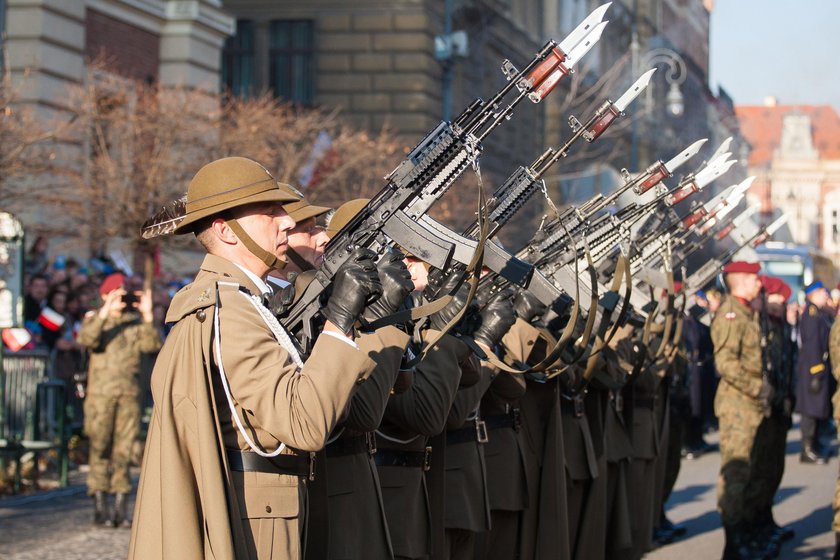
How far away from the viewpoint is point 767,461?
10391mm

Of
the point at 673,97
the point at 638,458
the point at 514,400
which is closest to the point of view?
the point at 514,400

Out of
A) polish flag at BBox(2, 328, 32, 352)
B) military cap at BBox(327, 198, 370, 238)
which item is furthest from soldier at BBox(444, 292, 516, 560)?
polish flag at BBox(2, 328, 32, 352)

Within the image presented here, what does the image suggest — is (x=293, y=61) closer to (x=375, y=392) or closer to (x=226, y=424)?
(x=375, y=392)

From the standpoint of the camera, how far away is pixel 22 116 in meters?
14.3

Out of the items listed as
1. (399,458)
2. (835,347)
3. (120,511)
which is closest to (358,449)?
(399,458)

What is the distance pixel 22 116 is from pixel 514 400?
877cm

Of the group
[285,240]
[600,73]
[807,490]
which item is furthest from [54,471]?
[600,73]

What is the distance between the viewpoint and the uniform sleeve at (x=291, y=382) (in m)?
3.99

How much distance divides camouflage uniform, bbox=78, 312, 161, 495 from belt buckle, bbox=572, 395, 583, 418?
154 inches

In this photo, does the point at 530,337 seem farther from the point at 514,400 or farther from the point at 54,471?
the point at 54,471

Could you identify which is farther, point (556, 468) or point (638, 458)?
point (638, 458)

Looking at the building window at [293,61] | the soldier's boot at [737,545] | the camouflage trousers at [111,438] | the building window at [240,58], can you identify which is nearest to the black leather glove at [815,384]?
the soldier's boot at [737,545]

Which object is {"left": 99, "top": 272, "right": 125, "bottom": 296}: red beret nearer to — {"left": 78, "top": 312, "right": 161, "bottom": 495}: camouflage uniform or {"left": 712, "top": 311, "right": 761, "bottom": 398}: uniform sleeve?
{"left": 78, "top": 312, "right": 161, "bottom": 495}: camouflage uniform

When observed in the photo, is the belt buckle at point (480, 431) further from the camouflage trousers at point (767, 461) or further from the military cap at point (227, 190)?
the camouflage trousers at point (767, 461)
